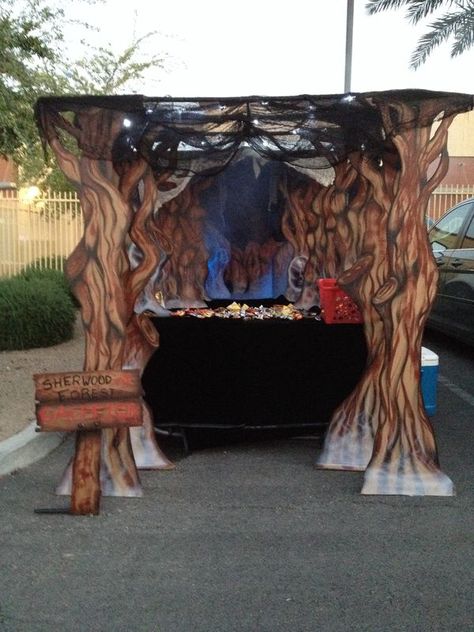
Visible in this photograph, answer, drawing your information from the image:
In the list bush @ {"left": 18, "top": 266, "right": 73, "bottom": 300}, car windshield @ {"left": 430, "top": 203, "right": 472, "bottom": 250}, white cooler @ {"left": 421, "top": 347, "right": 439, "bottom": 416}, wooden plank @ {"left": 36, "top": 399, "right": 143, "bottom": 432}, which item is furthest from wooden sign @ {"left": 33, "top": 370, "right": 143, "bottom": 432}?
bush @ {"left": 18, "top": 266, "right": 73, "bottom": 300}

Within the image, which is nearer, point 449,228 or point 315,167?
point 315,167

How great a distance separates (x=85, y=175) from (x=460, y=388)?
5.12 m

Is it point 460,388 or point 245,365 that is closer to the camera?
point 245,365

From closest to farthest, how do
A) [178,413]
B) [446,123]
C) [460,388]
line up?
1. [446,123]
2. [178,413]
3. [460,388]

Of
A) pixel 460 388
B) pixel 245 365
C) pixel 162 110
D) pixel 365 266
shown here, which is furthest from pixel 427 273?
pixel 460 388

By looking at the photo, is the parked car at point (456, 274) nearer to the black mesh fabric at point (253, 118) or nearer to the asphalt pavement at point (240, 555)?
the asphalt pavement at point (240, 555)

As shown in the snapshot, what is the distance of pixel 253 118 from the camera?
525cm

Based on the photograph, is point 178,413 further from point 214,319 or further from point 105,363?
point 105,363

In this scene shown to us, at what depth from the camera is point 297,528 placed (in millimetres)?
4527

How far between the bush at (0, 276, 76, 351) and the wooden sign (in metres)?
5.33

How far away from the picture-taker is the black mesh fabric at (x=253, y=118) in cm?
484

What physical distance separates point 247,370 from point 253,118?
1.82 m

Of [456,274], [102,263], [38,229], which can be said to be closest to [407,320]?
[102,263]

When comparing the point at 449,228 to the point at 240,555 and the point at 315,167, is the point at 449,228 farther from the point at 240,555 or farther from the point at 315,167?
the point at 240,555
